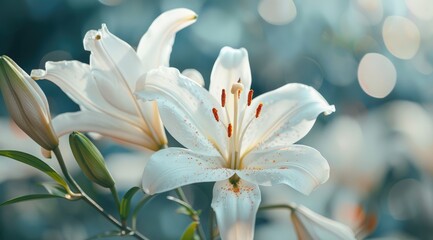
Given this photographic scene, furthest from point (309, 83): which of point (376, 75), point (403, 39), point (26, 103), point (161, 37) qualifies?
point (26, 103)

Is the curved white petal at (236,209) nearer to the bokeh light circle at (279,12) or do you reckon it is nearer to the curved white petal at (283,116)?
the curved white petal at (283,116)

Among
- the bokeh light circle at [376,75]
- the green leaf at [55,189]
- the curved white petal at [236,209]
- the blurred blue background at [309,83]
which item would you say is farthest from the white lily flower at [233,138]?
the bokeh light circle at [376,75]

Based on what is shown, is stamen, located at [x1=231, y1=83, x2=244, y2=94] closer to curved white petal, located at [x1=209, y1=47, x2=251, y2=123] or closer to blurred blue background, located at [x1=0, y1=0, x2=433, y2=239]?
curved white petal, located at [x1=209, y1=47, x2=251, y2=123]

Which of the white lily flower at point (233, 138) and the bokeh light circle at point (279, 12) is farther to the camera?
the bokeh light circle at point (279, 12)

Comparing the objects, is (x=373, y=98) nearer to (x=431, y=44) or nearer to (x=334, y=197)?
(x=431, y=44)

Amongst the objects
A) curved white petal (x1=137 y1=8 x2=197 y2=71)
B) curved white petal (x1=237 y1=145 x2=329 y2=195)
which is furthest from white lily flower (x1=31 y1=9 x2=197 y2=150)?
curved white petal (x1=237 y1=145 x2=329 y2=195)

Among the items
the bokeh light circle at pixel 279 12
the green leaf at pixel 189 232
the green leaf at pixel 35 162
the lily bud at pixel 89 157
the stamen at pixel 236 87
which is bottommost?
the green leaf at pixel 189 232

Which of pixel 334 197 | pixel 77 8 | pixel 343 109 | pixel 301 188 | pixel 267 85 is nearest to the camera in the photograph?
pixel 301 188

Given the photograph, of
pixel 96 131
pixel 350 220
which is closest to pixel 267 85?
pixel 350 220
